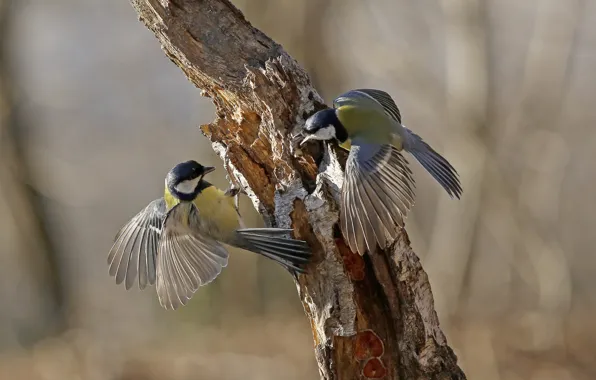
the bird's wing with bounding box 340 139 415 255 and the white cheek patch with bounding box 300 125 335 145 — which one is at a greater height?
the white cheek patch with bounding box 300 125 335 145

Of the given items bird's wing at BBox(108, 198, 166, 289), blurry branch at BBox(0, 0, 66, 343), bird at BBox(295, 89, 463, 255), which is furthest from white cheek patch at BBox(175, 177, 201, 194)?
blurry branch at BBox(0, 0, 66, 343)

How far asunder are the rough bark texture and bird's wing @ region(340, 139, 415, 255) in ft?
0.21

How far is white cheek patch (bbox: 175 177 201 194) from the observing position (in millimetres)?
2271

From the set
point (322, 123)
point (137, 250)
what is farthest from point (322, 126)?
point (137, 250)

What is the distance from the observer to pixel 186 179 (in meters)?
2.27

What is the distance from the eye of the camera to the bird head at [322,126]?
1874 millimetres

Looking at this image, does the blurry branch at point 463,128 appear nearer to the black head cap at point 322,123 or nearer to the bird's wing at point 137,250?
the bird's wing at point 137,250

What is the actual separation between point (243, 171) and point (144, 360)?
418cm

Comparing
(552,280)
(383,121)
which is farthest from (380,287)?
(552,280)

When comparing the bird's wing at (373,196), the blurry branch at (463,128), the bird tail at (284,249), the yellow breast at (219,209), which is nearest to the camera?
the bird's wing at (373,196)

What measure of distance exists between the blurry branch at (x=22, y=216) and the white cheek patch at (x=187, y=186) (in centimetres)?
401

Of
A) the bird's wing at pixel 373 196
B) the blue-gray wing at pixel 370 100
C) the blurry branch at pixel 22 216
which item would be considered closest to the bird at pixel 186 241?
the bird's wing at pixel 373 196

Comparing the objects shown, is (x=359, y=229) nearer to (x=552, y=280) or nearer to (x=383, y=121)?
(x=383, y=121)

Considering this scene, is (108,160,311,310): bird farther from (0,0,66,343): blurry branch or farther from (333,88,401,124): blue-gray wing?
(0,0,66,343): blurry branch
